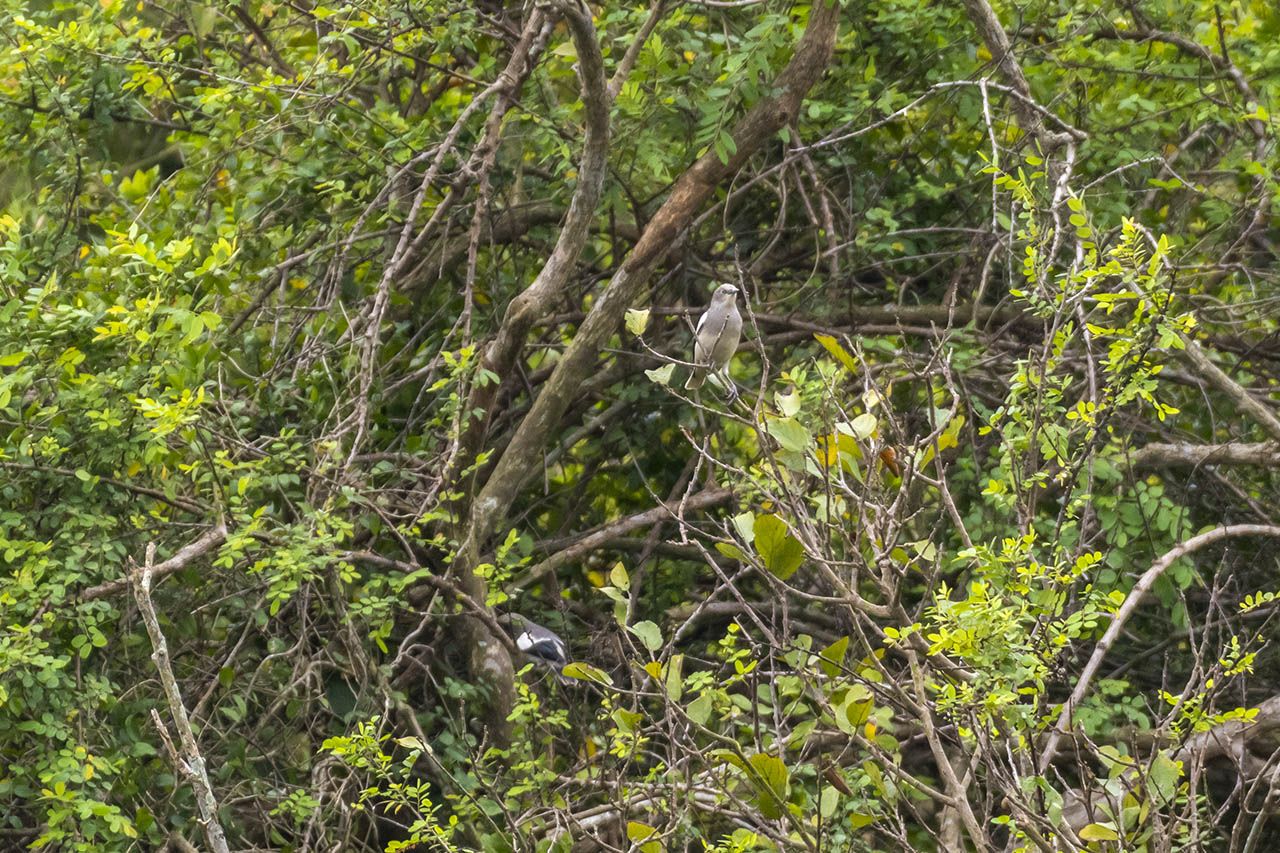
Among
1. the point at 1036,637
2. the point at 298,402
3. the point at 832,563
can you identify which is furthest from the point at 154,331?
the point at 1036,637

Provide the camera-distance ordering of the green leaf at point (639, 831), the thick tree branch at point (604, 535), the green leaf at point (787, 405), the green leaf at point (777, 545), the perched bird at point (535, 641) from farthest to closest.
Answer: the thick tree branch at point (604, 535)
the perched bird at point (535, 641)
the green leaf at point (639, 831)
the green leaf at point (787, 405)
the green leaf at point (777, 545)

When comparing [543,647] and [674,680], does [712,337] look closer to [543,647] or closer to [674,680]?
[543,647]

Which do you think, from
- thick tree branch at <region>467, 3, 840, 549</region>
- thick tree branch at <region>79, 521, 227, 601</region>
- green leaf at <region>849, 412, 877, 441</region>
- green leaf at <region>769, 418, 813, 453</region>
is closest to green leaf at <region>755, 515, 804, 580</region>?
green leaf at <region>769, 418, 813, 453</region>

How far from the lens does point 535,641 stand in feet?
17.3

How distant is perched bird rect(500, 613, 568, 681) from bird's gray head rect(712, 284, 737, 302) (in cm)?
129

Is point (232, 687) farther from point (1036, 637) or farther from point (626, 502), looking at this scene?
point (1036, 637)

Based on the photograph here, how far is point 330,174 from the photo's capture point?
5.29 metres

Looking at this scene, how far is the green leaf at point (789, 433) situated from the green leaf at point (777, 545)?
0.15 metres

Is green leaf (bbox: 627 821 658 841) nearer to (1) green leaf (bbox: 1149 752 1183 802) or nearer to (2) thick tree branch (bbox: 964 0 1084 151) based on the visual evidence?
(1) green leaf (bbox: 1149 752 1183 802)

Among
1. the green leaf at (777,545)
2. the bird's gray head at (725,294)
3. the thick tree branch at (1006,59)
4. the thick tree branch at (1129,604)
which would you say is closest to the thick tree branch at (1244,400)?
the thick tree branch at (1129,604)

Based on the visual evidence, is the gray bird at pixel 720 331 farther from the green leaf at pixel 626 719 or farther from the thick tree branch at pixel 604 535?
the green leaf at pixel 626 719

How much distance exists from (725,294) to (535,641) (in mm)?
1370

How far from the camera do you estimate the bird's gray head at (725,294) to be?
4.92m

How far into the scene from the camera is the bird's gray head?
4.92m
